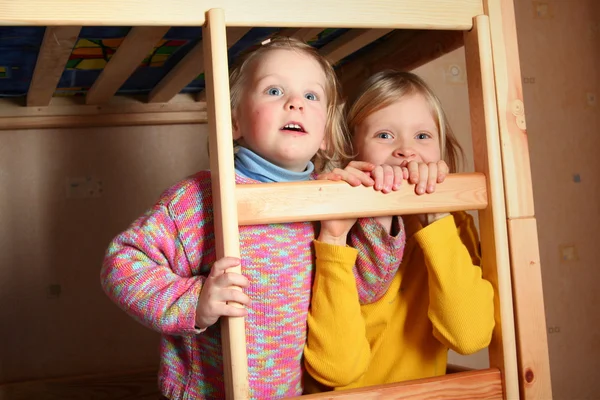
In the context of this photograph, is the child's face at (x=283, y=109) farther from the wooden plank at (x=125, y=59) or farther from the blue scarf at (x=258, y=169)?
the wooden plank at (x=125, y=59)

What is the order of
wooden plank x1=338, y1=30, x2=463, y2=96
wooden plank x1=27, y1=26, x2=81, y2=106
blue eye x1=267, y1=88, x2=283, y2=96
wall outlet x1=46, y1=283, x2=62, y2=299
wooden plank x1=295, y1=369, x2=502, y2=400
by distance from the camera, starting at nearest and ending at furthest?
wooden plank x1=295, y1=369, x2=502, y2=400 → blue eye x1=267, y1=88, x2=283, y2=96 → wooden plank x1=27, y1=26, x2=81, y2=106 → wooden plank x1=338, y1=30, x2=463, y2=96 → wall outlet x1=46, y1=283, x2=62, y2=299

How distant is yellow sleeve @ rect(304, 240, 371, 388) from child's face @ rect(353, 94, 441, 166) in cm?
24

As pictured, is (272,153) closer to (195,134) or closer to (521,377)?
(521,377)

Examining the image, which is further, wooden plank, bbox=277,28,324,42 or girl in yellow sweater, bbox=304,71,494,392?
wooden plank, bbox=277,28,324,42

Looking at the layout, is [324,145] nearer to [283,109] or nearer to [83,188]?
[283,109]

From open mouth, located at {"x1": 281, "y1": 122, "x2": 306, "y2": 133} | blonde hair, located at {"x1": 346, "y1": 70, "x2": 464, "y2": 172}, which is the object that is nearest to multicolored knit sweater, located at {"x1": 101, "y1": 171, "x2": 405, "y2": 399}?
open mouth, located at {"x1": 281, "y1": 122, "x2": 306, "y2": 133}

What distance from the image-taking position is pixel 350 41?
1.47 meters

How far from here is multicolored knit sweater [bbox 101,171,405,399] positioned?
110cm

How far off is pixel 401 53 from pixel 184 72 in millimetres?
494

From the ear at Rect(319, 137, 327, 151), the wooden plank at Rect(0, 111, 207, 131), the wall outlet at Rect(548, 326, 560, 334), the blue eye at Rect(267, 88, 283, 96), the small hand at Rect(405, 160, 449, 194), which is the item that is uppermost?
the wooden plank at Rect(0, 111, 207, 131)

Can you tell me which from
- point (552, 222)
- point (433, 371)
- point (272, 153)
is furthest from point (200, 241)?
point (552, 222)

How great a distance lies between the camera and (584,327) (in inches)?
92.5

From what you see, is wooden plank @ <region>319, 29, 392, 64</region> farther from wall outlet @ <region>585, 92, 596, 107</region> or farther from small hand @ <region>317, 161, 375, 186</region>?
wall outlet @ <region>585, 92, 596, 107</region>

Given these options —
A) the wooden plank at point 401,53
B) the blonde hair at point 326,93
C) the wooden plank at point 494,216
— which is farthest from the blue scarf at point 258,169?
the wooden plank at point 401,53
